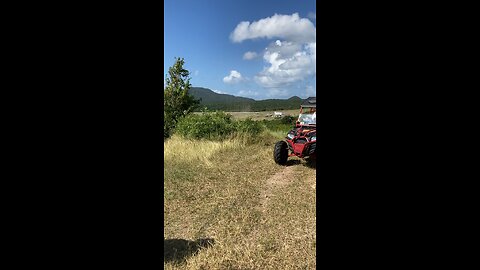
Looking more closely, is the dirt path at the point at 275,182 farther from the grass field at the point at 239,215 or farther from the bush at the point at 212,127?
the bush at the point at 212,127

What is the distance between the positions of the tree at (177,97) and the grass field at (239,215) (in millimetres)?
7439

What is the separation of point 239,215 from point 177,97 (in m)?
12.2

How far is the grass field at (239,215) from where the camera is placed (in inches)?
120

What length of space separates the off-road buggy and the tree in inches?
307

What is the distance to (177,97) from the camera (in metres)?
15.8

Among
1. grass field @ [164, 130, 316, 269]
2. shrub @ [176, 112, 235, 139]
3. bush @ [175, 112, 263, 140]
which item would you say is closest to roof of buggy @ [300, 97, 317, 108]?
grass field @ [164, 130, 316, 269]

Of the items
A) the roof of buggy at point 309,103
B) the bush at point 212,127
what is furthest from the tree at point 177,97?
the roof of buggy at point 309,103

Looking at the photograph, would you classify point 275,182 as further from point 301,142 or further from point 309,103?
point 309,103

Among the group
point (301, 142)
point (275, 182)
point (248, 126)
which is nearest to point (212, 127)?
point (248, 126)

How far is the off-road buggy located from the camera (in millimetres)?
6984

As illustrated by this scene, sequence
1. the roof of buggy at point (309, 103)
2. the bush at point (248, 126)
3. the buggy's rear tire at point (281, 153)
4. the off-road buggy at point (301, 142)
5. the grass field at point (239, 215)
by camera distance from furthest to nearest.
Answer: the bush at point (248, 126), the roof of buggy at point (309, 103), the buggy's rear tire at point (281, 153), the off-road buggy at point (301, 142), the grass field at point (239, 215)
